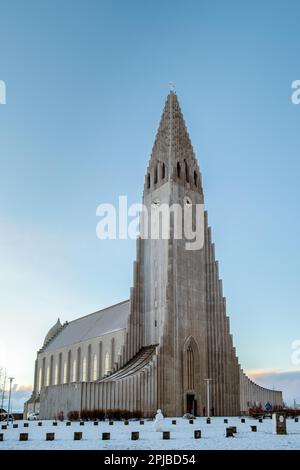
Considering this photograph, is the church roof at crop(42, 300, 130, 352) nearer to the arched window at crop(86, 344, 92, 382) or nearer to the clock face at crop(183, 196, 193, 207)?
the arched window at crop(86, 344, 92, 382)

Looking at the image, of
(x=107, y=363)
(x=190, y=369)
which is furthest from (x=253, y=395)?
(x=107, y=363)

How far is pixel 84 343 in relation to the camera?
81.9 metres

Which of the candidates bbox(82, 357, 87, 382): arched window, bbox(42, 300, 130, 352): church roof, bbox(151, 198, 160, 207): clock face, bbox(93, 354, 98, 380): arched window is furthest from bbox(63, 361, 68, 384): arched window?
bbox(151, 198, 160, 207): clock face

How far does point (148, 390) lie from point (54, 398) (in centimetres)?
1154

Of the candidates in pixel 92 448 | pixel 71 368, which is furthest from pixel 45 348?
pixel 92 448

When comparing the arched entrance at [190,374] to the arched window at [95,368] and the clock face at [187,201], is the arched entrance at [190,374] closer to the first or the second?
the clock face at [187,201]

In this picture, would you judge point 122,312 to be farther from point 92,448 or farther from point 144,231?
point 92,448

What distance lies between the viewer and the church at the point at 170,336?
55344 millimetres

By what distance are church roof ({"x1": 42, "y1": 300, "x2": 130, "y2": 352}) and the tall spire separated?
20976 mm

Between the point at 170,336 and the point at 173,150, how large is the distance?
88.1ft

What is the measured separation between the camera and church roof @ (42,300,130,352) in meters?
76.4

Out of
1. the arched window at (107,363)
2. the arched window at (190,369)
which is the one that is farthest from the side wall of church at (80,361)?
the arched window at (190,369)

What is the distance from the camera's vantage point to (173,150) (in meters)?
70.6
